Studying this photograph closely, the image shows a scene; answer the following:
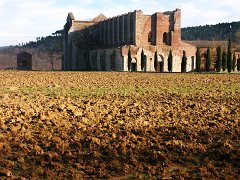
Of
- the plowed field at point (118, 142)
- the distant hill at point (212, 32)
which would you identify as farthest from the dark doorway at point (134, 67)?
the distant hill at point (212, 32)

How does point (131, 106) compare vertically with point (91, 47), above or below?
below

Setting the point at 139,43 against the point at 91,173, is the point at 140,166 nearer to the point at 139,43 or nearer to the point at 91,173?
the point at 91,173

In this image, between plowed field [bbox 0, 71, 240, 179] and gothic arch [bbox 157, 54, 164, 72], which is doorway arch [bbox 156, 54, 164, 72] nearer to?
gothic arch [bbox 157, 54, 164, 72]

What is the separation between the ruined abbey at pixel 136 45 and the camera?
49.8 meters

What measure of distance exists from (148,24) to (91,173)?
48692mm

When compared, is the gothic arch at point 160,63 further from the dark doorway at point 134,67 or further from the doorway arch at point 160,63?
the dark doorway at point 134,67

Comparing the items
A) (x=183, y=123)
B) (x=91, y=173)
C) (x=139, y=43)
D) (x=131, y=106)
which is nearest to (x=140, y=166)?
(x=91, y=173)

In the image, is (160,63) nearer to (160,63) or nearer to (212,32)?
(160,63)

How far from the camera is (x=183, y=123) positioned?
951 cm

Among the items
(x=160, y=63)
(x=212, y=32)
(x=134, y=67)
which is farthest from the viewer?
(x=212, y=32)

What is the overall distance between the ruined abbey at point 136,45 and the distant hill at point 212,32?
72.7m

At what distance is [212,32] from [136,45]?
96.4m

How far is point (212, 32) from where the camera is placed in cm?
14188

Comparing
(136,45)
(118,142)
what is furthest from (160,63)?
(118,142)
